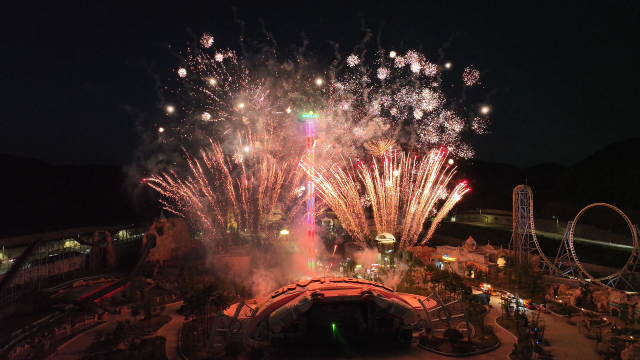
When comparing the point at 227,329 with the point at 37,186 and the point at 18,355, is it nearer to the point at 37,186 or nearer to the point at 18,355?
the point at 18,355

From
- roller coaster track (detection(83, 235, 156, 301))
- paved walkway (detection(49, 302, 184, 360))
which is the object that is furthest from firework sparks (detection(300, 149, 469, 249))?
roller coaster track (detection(83, 235, 156, 301))

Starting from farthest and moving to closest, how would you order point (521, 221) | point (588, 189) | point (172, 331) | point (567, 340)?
point (588, 189)
point (521, 221)
point (172, 331)
point (567, 340)

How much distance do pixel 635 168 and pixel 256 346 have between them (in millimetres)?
43561

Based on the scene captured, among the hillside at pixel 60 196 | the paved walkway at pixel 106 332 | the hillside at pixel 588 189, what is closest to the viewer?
the paved walkway at pixel 106 332

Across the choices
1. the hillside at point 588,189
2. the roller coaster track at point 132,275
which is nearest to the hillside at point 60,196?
the roller coaster track at point 132,275

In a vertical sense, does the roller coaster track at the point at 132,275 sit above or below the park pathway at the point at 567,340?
above

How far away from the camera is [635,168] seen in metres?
42.6

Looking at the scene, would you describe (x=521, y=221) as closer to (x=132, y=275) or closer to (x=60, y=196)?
(x=132, y=275)

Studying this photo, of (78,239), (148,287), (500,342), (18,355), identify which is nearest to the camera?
(18,355)

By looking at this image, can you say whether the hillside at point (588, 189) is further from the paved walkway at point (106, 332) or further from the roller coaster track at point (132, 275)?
the roller coaster track at point (132, 275)

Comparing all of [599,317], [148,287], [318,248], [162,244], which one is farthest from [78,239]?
[599,317]

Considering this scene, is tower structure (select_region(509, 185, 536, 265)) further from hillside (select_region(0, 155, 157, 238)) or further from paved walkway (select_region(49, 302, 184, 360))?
hillside (select_region(0, 155, 157, 238))

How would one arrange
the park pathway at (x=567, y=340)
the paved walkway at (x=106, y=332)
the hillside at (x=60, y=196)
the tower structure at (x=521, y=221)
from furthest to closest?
the hillside at (x=60, y=196)
the tower structure at (x=521, y=221)
the paved walkway at (x=106, y=332)
the park pathway at (x=567, y=340)

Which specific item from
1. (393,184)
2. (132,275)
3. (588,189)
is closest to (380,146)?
(393,184)
